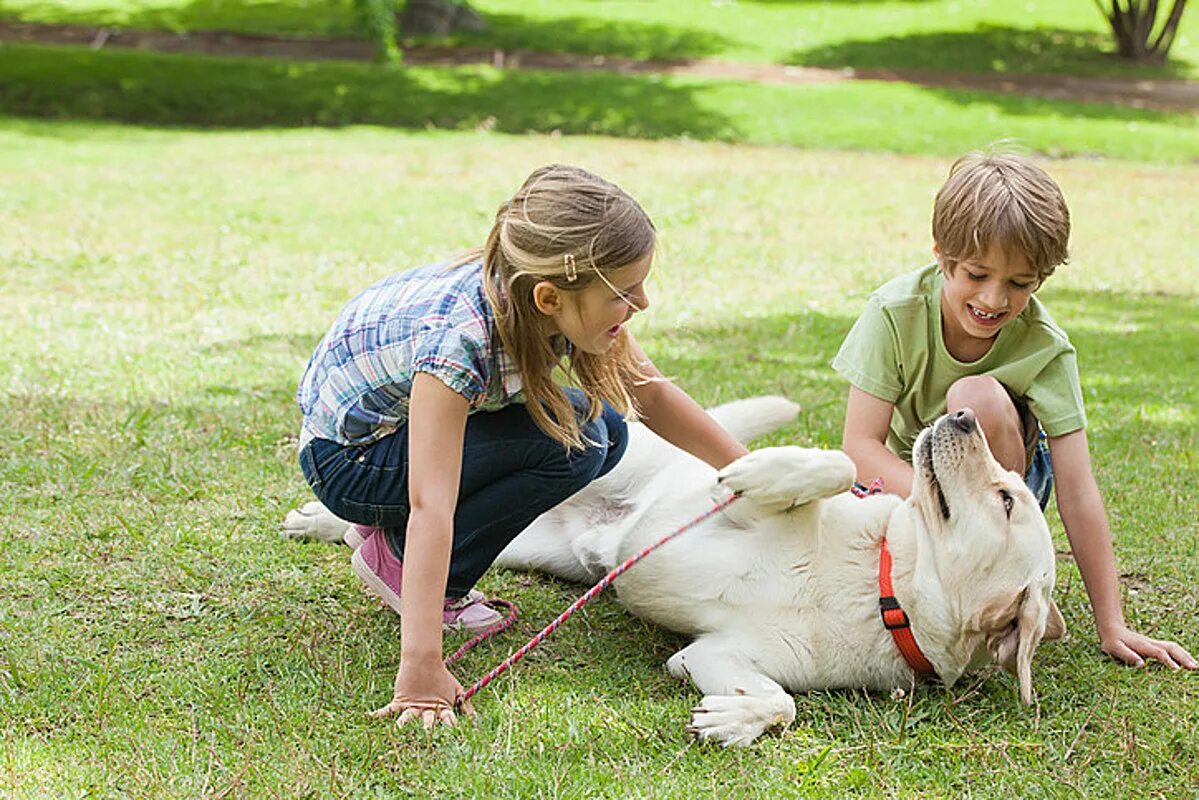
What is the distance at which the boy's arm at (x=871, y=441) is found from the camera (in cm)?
404

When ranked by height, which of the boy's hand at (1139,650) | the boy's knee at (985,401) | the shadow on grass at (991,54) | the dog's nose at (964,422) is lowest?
the shadow on grass at (991,54)

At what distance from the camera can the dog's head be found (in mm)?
3393

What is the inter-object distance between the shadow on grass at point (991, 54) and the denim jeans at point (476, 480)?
21192 mm

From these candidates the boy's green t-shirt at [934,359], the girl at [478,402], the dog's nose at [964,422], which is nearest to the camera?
the girl at [478,402]

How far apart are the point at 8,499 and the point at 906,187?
1043 cm

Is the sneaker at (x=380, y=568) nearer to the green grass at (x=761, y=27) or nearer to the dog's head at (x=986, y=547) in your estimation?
the dog's head at (x=986, y=547)

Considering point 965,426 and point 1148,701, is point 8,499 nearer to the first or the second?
point 965,426

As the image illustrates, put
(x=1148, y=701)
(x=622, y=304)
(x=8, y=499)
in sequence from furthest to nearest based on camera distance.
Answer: (x=8, y=499)
(x=1148, y=701)
(x=622, y=304)

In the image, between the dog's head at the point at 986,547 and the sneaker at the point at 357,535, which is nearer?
the dog's head at the point at 986,547

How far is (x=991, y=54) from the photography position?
25438mm

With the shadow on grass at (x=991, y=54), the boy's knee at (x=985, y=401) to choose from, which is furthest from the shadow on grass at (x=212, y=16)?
the boy's knee at (x=985, y=401)

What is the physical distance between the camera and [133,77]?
20.0 m

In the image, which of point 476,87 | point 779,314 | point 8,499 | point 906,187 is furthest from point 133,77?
point 8,499

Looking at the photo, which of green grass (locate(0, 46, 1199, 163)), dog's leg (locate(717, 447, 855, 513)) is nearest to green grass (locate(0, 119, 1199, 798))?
dog's leg (locate(717, 447, 855, 513))
